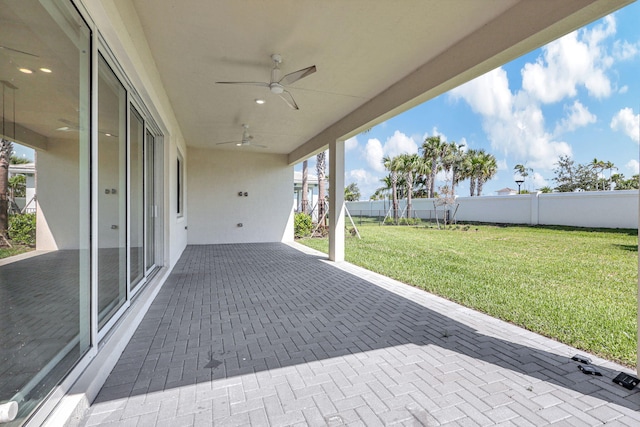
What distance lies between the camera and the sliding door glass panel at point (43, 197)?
1.38 metres

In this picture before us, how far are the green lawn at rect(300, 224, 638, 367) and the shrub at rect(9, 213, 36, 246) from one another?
407cm

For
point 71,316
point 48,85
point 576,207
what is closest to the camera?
point 48,85

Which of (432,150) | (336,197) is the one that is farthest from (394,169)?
(336,197)

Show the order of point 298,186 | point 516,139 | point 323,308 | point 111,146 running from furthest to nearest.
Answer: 1. point 516,139
2. point 298,186
3. point 323,308
4. point 111,146

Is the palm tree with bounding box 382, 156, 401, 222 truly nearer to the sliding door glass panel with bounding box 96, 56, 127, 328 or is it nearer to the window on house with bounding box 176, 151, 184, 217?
the window on house with bounding box 176, 151, 184, 217

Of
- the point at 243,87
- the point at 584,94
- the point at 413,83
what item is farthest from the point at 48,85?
the point at 584,94

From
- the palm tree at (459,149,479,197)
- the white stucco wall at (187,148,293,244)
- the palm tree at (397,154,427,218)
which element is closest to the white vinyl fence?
the palm tree at (397,154,427,218)

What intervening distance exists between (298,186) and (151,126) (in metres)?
13.9

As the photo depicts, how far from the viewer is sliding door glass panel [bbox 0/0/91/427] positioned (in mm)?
1379

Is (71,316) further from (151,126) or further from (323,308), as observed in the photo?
(151,126)

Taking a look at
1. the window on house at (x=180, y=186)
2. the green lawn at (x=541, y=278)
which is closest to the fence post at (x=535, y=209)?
the green lawn at (x=541, y=278)

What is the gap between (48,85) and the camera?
1.66 meters

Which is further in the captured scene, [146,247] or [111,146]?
[146,247]

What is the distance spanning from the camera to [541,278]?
212 inches
